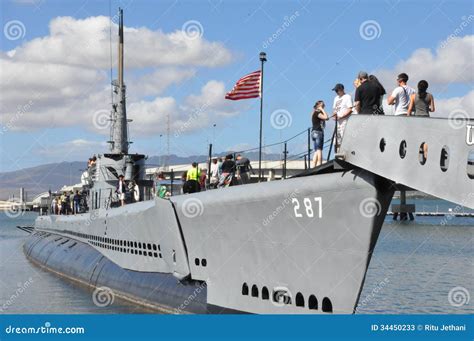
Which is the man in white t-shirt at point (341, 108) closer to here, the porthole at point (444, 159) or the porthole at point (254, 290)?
the porthole at point (444, 159)

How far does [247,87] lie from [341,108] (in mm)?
4792

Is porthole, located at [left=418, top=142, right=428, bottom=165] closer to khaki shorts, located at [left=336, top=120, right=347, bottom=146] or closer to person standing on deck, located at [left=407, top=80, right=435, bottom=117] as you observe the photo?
person standing on deck, located at [left=407, top=80, right=435, bottom=117]

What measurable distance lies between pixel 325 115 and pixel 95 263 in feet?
42.7

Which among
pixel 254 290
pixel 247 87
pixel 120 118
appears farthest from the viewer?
pixel 120 118

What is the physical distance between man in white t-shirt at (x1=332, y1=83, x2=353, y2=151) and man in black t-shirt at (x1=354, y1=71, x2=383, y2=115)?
638mm

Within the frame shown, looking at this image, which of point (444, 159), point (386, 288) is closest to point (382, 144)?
point (444, 159)

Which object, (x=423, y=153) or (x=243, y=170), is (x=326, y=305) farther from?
(x=243, y=170)

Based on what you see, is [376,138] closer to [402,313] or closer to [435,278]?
[402,313]

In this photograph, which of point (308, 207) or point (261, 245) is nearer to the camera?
point (308, 207)

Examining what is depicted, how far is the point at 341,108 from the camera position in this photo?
11.7 metres

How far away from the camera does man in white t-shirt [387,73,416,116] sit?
10.7 meters

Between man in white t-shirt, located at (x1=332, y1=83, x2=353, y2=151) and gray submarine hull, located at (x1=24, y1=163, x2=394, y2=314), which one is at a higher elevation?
man in white t-shirt, located at (x1=332, y1=83, x2=353, y2=151)

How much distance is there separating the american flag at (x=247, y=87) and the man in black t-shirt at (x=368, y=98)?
5.29 m

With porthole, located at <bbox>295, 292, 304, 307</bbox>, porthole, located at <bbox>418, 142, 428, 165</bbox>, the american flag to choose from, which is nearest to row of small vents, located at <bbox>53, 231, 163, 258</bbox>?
the american flag
